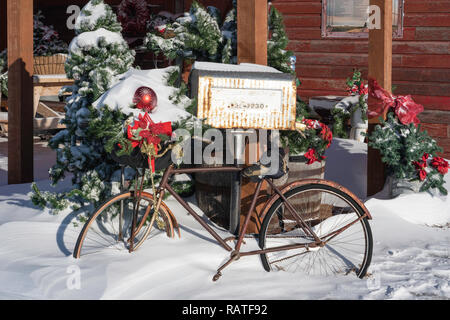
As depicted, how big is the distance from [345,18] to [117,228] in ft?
21.4

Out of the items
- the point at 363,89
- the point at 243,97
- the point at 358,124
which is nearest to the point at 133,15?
the point at 243,97

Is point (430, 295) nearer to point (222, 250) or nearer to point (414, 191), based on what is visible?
point (222, 250)

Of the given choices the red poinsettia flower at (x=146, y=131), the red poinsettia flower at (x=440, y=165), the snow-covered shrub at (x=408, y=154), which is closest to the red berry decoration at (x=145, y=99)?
the red poinsettia flower at (x=146, y=131)

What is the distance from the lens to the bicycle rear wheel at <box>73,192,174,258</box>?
14.2 ft

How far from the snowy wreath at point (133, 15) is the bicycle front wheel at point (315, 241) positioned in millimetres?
2361

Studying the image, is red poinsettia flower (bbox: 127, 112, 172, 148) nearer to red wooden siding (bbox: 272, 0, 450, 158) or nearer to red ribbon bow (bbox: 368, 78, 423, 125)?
red ribbon bow (bbox: 368, 78, 423, 125)

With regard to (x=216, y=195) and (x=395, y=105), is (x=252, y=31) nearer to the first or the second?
(x=216, y=195)

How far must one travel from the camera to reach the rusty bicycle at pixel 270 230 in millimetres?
4324

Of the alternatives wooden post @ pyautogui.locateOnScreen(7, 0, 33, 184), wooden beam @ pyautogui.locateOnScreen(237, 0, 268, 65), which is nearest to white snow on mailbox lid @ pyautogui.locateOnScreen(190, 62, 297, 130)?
wooden beam @ pyautogui.locateOnScreen(237, 0, 268, 65)

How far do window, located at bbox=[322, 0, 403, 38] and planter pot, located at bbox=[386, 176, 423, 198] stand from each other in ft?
14.3

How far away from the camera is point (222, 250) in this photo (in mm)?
4621

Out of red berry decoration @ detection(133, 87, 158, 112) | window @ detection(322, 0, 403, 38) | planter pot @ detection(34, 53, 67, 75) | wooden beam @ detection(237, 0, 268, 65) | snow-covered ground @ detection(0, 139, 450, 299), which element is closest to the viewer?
snow-covered ground @ detection(0, 139, 450, 299)
